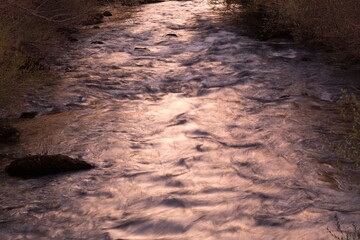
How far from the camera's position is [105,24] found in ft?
56.9

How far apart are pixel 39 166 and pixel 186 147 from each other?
78.7 inches

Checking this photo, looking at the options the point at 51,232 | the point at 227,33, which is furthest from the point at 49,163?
the point at 227,33

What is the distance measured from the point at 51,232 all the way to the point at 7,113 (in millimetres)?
3964

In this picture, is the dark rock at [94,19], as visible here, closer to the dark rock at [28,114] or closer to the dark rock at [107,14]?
the dark rock at [107,14]

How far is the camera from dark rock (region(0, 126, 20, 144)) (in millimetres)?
7551

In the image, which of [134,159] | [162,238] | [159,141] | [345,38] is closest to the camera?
[162,238]

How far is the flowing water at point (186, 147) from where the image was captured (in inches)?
213

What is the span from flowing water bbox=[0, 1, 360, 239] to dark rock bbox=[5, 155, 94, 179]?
0.43ft

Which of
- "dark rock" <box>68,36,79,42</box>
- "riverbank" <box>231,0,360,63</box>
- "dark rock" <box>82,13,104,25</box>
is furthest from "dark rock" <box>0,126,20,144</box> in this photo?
"dark rock" <box>82,13,104,25</box>

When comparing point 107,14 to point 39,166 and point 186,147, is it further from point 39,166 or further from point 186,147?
point 39,166

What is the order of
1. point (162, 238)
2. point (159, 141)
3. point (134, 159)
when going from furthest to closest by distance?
point (159, 141)
point (134, 159)
point (162, 238)

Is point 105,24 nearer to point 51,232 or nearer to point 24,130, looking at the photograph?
point 24,130

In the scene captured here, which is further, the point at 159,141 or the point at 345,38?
the point at 345,38

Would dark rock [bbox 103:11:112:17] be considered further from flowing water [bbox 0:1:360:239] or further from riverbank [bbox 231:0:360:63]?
riverbank [bbox 231:0:360:63]
